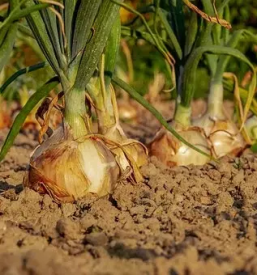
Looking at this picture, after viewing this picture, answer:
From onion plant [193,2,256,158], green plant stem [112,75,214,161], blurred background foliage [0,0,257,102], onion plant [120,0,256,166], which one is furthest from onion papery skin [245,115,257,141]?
blurred background foliage [0,0,257,102]

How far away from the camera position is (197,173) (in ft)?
10.4

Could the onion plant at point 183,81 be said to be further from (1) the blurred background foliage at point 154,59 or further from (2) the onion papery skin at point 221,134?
(1) the blurred background foliage at point 154,59

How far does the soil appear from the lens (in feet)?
6.98

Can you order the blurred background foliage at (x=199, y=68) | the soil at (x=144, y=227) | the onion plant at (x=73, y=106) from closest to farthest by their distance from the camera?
the soil at (x=144, y=227), the onion plant at (x=73, y=106), the blurred background foliage at (x=199, y=68)

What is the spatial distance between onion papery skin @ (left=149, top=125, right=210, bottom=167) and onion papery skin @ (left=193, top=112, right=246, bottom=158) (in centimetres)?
7

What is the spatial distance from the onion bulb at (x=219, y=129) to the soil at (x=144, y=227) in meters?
0.34

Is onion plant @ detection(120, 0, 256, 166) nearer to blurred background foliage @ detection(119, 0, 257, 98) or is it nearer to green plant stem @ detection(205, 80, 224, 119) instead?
green plant stem @ detection(205, 80, 224, 119)

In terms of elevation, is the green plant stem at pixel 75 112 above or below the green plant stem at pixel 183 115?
above

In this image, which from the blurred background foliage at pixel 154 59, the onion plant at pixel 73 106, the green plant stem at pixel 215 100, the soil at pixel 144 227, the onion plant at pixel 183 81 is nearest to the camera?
the soil at pixel 144 227

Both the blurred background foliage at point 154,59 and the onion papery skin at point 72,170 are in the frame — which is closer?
the onion papery skin at point 72,170

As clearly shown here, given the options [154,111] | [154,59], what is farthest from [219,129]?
[154,59]

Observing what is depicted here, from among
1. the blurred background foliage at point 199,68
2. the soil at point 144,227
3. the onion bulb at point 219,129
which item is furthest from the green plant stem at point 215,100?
the blurred background foliage at point 199,68

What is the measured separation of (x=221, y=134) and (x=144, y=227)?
47.8 inches

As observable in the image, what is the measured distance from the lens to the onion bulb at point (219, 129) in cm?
357
